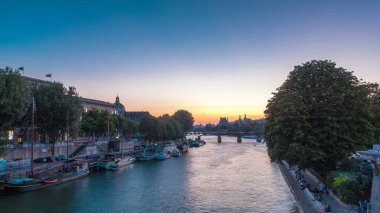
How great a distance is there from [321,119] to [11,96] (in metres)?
42.5

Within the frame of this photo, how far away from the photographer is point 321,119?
131 ft

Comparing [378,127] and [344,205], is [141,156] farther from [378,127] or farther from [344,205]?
[344,205]

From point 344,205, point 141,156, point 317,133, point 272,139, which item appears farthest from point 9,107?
point 141,156

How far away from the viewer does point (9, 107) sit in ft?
168

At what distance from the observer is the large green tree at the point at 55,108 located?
232 ft

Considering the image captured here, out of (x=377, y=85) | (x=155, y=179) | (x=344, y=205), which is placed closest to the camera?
(x=344, y=205)

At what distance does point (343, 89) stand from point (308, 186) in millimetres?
11856

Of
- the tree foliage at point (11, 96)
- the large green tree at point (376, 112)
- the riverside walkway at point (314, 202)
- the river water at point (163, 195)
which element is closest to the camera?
the riverside walkway at point (314, 202)

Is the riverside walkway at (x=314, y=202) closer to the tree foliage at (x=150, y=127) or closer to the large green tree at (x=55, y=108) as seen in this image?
the large green tree at (x=55, y=108)

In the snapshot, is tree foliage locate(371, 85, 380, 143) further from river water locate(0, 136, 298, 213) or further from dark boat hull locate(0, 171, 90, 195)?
dark boat hull locate(0, 171, 90, 195)

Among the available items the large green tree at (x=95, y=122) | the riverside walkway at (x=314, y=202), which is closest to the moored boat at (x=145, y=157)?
the large green tree at (x=95, y=122)

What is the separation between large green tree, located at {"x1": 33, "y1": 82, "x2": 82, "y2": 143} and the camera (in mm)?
70688

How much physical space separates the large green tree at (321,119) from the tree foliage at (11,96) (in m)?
37.0

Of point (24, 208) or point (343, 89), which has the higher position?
point (343, 89)
